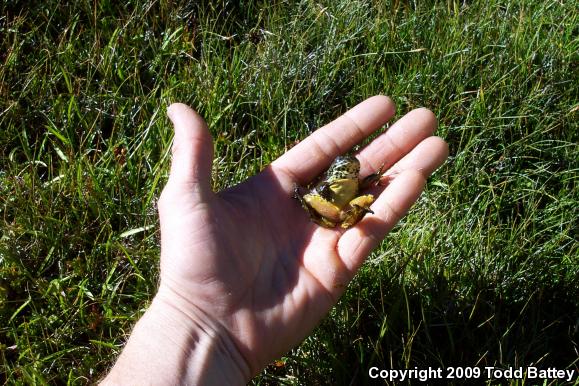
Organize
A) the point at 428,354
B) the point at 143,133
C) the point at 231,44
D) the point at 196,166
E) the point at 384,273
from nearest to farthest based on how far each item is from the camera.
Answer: the point at 196,166, the point at 428,354, the point at 384,273, the point at 143,133, the point at 231,44

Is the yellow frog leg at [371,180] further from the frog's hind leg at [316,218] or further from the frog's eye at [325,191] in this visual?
the frog's hind leg at [316,218]

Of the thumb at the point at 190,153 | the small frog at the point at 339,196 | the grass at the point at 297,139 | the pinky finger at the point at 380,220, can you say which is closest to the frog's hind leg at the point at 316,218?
the small frog at the point at 339,196

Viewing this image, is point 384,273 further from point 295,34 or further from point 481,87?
point 295,34

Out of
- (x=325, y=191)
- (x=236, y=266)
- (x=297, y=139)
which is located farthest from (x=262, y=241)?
(x=297, y=139)

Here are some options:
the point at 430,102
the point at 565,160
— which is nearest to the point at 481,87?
the point at 430,102

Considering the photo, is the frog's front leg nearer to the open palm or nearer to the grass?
the open palm
